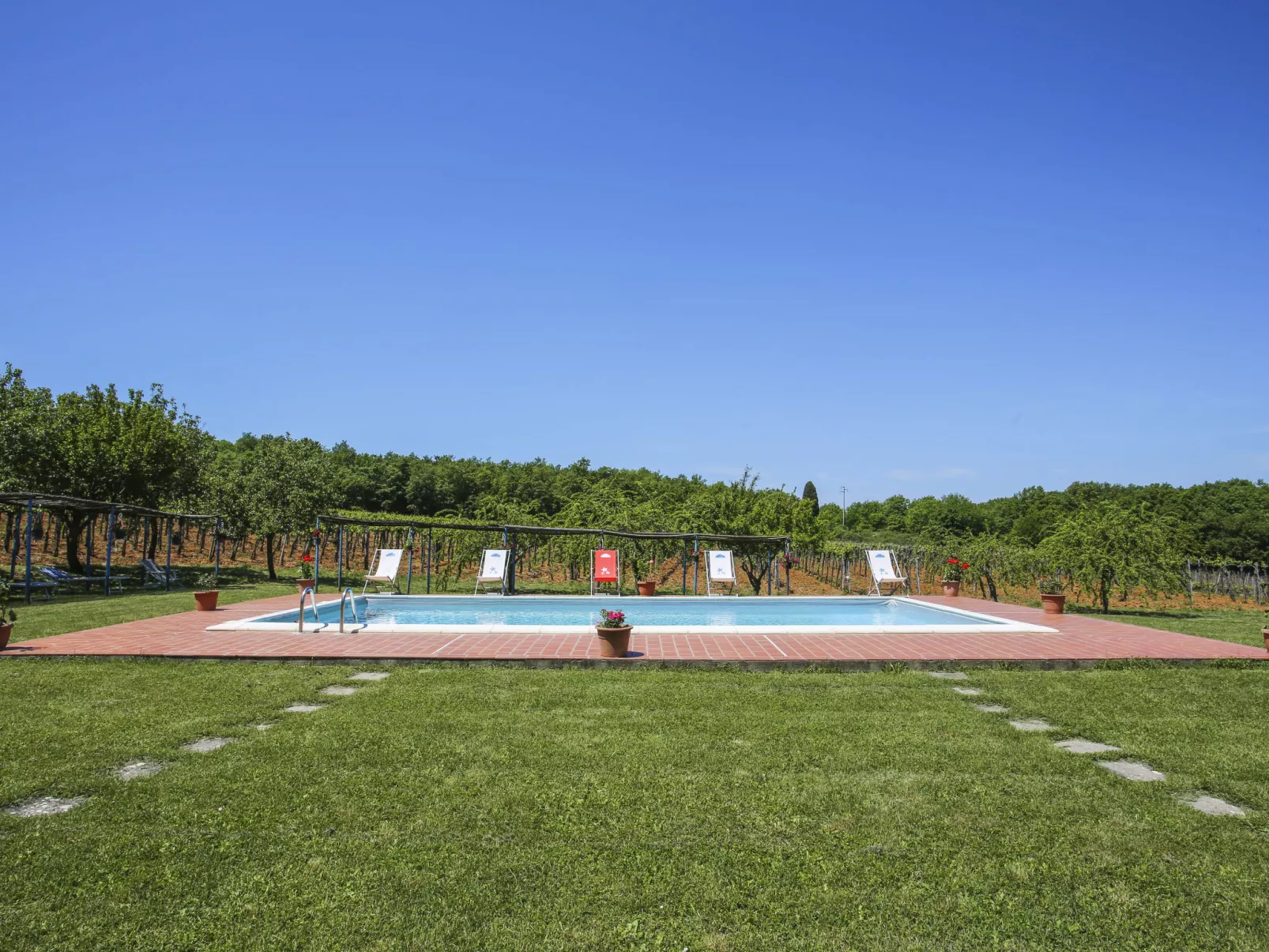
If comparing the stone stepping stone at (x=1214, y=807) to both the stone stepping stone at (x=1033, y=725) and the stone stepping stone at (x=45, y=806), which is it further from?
the stone stepping stone at (x=45, y=806)

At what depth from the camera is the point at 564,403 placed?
23094mm

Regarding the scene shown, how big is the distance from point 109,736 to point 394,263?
12.1 m

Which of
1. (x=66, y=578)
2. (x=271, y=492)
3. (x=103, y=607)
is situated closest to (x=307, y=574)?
(x=271, y=492)

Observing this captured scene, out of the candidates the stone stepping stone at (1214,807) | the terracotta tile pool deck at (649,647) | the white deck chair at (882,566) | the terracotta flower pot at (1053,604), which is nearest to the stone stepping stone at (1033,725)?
the stone stepping stone at (1214,807)

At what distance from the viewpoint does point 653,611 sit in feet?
43.4

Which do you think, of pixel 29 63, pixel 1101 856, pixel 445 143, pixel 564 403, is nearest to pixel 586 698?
pixel 1101 856

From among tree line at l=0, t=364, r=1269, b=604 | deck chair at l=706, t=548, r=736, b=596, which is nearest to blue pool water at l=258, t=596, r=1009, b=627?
deck chair at l=706, t=548, r=736, b=596

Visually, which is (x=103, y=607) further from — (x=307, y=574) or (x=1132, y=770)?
(x=1132, y=770)

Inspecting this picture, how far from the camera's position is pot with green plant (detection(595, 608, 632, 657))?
713 cm

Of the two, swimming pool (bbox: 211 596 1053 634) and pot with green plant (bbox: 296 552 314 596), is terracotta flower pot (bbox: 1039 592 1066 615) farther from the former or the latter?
pot with green plant (bbox: 296 552 314 596)

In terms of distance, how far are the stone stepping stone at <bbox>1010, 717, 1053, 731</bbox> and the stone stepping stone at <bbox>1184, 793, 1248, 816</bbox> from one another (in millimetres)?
1239

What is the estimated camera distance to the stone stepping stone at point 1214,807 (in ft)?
11.2

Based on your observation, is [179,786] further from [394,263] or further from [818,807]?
[394,263]

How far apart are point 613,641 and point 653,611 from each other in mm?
6168
